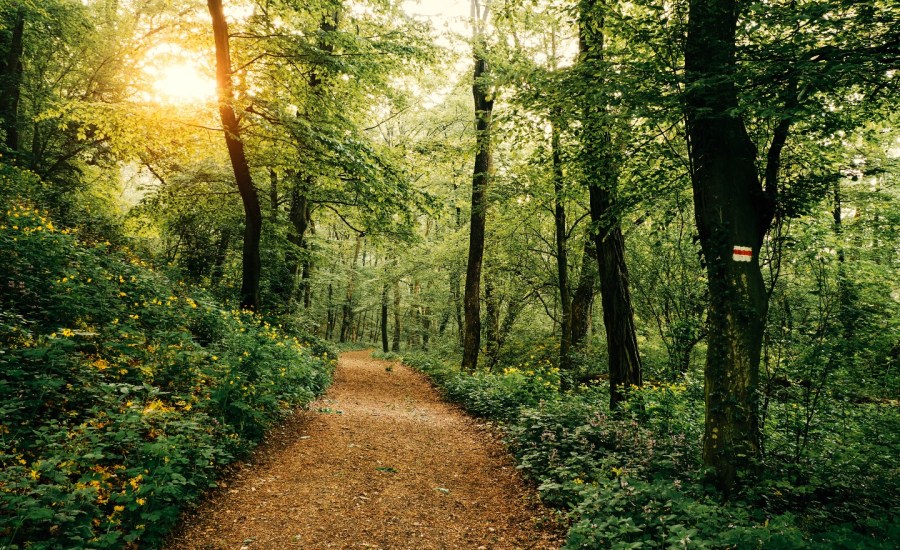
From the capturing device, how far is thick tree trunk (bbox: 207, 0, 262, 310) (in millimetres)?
9242

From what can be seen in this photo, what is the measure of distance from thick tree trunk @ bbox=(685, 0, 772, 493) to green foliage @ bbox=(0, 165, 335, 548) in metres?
5.17

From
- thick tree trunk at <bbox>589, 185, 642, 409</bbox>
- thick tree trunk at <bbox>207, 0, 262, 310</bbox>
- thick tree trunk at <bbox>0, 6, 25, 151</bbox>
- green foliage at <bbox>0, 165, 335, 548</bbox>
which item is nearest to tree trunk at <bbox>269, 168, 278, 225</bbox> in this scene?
thick tree trunk at <bbox>207, 0, 262, 310</bbox>

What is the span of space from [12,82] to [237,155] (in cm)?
932

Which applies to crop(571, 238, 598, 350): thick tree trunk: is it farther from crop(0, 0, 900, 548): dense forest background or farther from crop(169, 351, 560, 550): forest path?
crop(169, 351, 560, 550): forest path

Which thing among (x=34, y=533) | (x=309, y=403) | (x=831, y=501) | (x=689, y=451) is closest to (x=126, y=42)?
(x=309, y=403)

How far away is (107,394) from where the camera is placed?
431 cm

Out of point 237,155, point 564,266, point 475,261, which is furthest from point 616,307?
point 237,155

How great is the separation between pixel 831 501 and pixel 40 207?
14.3 metres

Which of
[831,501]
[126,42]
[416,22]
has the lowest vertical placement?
[831,501]

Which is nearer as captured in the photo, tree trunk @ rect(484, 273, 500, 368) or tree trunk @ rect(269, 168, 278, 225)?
tree trunk @ rect(269, 168, 278, 225)

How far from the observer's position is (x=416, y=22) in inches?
478

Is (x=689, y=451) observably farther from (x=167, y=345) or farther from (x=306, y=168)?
(x=306, y=168)

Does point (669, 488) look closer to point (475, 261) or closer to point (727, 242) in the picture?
point (727, 242)

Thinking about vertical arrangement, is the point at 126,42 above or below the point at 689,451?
above
